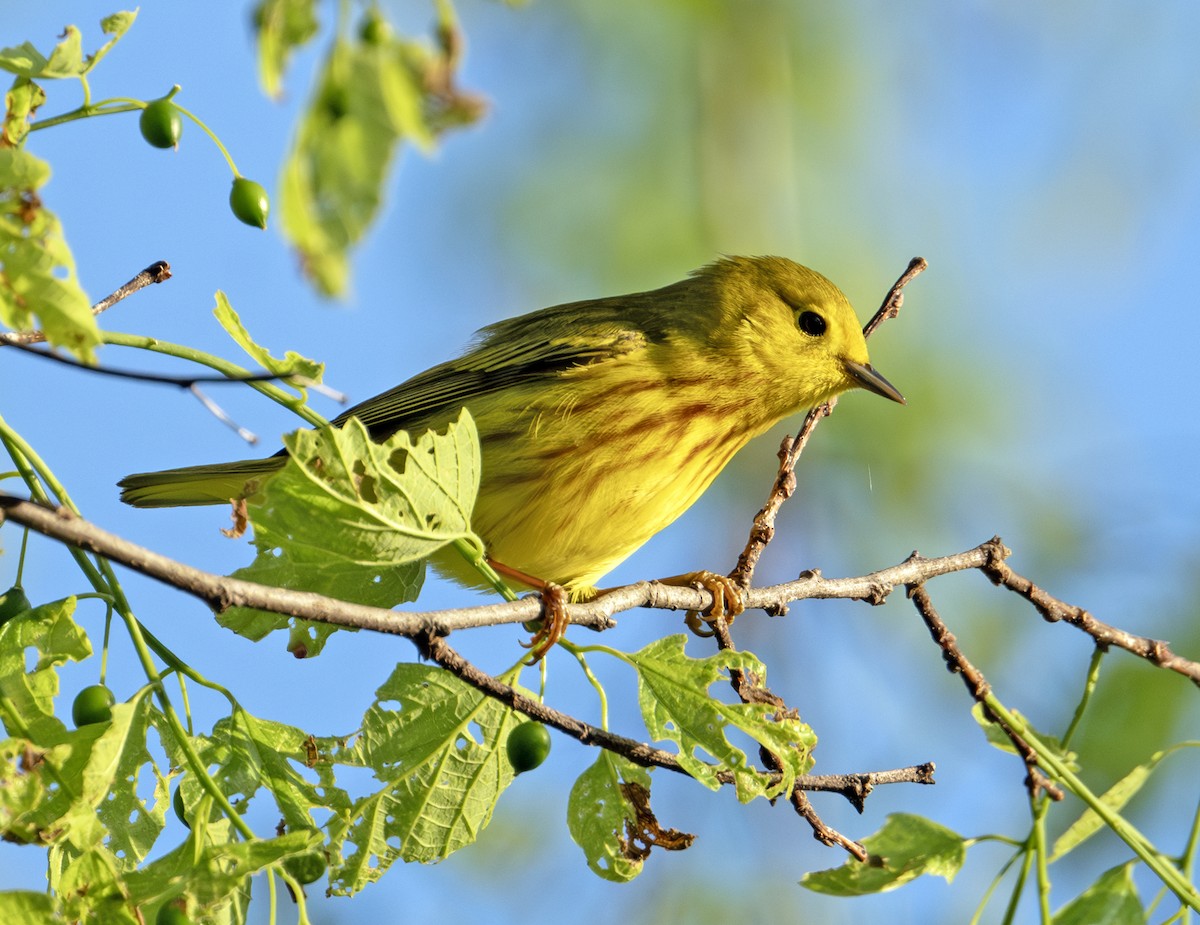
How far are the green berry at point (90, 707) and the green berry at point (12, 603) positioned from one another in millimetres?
246

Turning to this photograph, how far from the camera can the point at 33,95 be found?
7.57 ft

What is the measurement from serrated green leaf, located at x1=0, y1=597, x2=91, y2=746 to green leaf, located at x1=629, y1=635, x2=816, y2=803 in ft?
3.74

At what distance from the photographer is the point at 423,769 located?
114 inches

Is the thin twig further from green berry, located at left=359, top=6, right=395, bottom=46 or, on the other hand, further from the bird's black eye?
the bird's black eye

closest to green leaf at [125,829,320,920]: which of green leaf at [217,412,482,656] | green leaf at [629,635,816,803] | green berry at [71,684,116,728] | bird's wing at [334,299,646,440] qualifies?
green berry at [71,684,116,728]

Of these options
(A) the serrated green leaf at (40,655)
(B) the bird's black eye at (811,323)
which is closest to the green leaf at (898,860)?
(A) the serrated green leaf at (40,655)

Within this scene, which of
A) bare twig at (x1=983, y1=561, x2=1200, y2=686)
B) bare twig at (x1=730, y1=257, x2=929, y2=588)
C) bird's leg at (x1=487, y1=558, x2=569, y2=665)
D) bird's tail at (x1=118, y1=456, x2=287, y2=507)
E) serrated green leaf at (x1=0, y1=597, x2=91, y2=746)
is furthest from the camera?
bird's tail at (x1=118, y1=456, x2=287, y2=507)

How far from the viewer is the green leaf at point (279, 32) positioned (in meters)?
1.27

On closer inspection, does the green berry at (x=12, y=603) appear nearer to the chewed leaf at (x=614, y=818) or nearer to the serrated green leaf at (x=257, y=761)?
the serrated green leaf at (x=257, y=761)

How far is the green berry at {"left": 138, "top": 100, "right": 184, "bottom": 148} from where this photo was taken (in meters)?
2.45

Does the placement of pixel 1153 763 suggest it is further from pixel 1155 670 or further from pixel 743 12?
pixel 743 12

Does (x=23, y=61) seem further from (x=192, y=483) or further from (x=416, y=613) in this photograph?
(x=192, y=483)

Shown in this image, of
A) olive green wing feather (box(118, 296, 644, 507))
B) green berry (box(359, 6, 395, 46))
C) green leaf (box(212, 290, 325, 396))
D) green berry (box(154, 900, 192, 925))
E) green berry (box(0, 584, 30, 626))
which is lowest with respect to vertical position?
green berry (box(154, 900, 192, 925))

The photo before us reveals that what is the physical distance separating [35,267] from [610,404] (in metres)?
3.15
